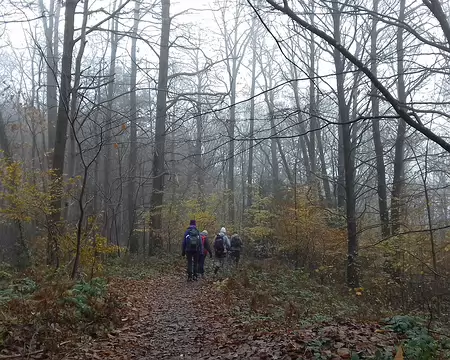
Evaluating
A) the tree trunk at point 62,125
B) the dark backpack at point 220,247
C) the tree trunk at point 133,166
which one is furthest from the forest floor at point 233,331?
the tree trunk at point 133,166

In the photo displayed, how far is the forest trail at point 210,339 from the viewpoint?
5.11 m

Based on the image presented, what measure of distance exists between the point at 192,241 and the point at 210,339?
6.03m

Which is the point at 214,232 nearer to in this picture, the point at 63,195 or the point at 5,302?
the point at 63,195

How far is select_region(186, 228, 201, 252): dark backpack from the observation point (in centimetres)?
1226

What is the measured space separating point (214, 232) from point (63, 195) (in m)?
11.0

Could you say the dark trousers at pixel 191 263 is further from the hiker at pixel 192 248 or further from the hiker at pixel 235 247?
the hiker at pixel 235 247

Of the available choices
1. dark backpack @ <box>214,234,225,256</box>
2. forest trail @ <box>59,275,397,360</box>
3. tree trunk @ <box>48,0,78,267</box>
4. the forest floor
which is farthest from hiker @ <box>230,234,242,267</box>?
forest trail @ <box>59,275,397,360</box>

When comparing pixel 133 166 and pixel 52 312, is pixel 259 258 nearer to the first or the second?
pixel 133 166

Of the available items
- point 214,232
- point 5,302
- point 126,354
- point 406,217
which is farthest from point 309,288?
point 214,232

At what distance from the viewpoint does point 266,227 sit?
20.2 metres

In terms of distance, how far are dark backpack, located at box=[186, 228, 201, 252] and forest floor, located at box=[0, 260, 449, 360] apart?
6.28 ft

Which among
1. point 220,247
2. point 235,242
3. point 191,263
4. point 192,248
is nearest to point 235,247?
point 235,242

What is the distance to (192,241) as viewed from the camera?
40.3 ft

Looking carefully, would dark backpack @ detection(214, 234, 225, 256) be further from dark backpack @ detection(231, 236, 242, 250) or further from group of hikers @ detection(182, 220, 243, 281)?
dark backpack @ detection(231, 236, 242, 250)
